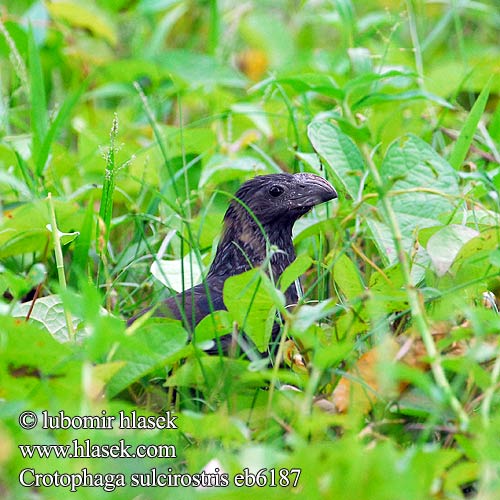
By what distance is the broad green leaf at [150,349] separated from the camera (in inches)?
94.5

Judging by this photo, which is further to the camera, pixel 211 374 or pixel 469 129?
pixel 469 129

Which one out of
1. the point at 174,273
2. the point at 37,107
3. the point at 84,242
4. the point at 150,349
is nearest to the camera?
the point at 150,349

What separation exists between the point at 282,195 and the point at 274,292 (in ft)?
4.57

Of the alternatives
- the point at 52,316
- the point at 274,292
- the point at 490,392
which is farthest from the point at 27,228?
the point at 490,392

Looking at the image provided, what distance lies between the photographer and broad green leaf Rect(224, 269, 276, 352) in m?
2.51

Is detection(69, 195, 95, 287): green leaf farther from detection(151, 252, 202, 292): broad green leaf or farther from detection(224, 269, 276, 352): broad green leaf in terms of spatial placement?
detection(224, 269, 276, 352): broad green leaf

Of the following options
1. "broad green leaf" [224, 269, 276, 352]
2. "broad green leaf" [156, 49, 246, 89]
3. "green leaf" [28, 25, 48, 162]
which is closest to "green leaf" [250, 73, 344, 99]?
"broad green leaf" [224, 269, 276, 352]

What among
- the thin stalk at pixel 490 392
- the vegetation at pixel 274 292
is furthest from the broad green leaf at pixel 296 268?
the thin stalk at pixel 490 392

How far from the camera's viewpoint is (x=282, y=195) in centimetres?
363

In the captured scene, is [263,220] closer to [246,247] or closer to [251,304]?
[246,247]

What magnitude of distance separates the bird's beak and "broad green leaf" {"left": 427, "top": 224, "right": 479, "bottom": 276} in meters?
0.78

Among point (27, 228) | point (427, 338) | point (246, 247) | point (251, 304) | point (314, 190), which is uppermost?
point (427, 338)

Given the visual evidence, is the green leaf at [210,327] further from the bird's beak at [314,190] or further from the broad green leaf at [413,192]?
the bird's beak at [314,190]

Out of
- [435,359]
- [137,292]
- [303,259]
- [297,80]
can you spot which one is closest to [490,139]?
[297,80]
